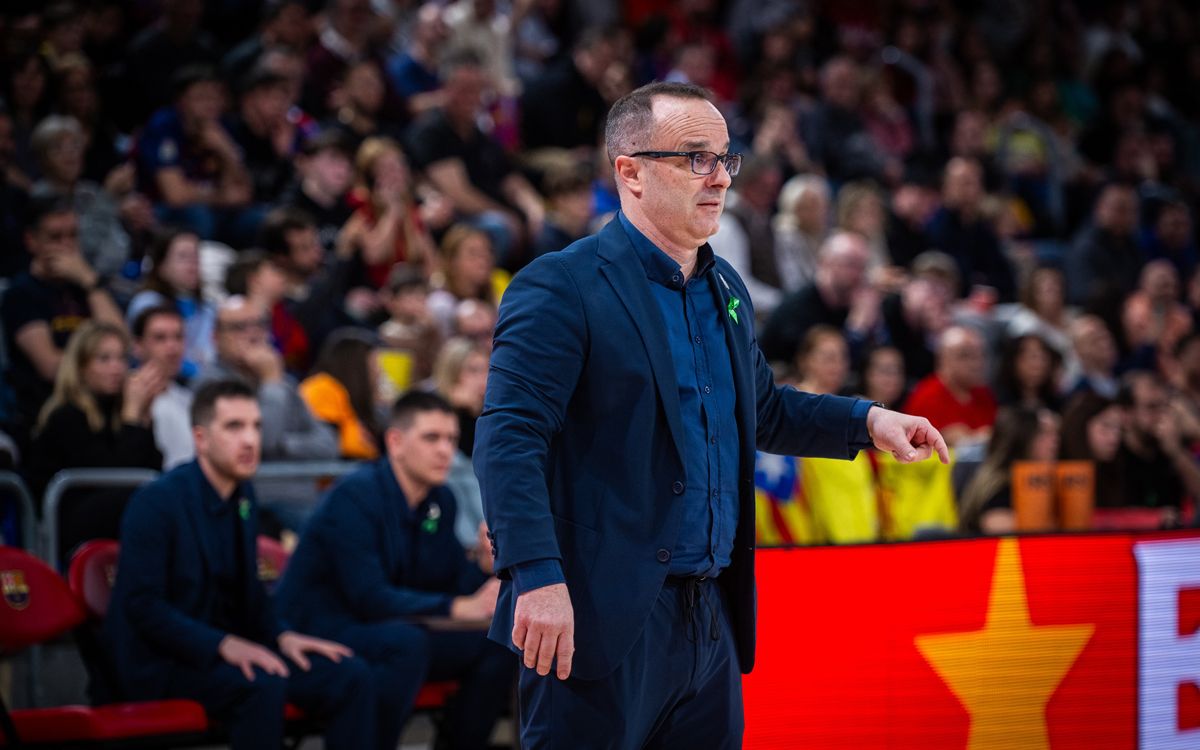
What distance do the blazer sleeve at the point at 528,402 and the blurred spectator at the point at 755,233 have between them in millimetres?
7457

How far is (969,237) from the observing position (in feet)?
40.7

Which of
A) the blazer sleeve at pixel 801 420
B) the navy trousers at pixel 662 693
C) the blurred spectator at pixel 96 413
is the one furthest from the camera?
the blurred spectator at pixel 96 413

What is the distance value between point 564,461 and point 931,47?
13.1 m

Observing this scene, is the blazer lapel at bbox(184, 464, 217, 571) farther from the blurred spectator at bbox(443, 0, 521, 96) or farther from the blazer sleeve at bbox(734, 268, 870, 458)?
the blurred spectator at bbox(443, 0, 521, 96)

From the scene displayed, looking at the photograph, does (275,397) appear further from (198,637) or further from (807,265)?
(807,265)

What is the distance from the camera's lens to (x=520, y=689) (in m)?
3.21

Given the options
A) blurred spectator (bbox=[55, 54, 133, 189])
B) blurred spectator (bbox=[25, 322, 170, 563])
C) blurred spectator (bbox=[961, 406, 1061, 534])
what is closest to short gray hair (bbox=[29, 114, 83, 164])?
blurred spectator (bbox=[55, 54, 133, 189])

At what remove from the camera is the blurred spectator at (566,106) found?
1205 centimetres

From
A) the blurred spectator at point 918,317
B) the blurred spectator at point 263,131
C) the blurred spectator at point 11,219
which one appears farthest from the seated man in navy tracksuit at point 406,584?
the blurred spectator at point 918,317

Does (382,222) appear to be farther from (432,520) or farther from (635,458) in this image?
(635,458)

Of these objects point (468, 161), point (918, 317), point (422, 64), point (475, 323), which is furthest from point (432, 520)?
point (422, 64)

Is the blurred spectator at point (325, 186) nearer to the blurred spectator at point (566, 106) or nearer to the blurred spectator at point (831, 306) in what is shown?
the blurred spectator at point (566, 106)

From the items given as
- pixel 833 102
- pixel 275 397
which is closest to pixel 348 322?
pixel 275 397

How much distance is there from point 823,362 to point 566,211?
266 cm
